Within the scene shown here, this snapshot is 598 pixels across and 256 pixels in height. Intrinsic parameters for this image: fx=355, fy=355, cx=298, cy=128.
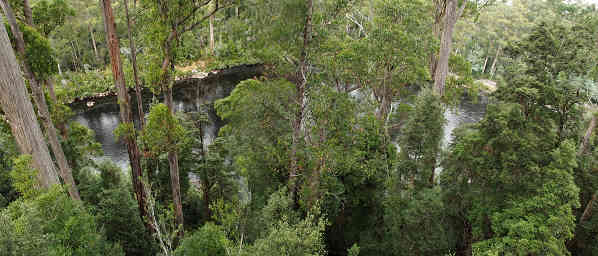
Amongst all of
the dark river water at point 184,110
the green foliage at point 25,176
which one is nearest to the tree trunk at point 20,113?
the green foliage at point 25,176

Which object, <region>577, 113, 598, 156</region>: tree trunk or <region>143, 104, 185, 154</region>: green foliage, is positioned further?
<region>577, 113, 598, 156</region>: tree trunk

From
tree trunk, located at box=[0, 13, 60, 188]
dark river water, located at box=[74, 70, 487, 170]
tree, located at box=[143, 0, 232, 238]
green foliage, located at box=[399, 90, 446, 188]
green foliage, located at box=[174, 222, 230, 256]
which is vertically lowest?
dark river water, located at box=[74, 70, 487, 170]

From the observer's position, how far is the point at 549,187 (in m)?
9.17

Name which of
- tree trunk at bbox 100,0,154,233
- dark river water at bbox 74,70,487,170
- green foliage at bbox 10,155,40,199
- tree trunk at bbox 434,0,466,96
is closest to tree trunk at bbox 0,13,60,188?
green foliage at bbox 10,155,40,199

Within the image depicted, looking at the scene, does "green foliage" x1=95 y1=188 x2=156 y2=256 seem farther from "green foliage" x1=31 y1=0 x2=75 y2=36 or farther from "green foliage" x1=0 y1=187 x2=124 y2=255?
"green foliage" x1=31 y1=0 x2=75 y2=36

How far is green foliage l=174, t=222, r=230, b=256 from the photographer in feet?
29.5

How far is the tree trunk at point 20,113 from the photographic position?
637cm

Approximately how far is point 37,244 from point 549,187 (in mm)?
11006

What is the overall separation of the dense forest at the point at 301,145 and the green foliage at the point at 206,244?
36mm

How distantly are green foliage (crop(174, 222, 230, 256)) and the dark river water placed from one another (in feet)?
41.4

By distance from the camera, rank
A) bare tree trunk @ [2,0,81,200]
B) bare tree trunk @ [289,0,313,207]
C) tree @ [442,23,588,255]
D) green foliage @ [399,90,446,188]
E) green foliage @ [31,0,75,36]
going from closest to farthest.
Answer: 1. bare tree trunk @ [2,0,81,200]
2. tree @ [442,23,588,255]
3. bare tree trunk @ [289,0,313,207]
4. green foliage @ [31,0,75,36]
5. green foliage @ [399,90,446,188]

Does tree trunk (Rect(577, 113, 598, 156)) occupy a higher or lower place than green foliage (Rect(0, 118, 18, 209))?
higher

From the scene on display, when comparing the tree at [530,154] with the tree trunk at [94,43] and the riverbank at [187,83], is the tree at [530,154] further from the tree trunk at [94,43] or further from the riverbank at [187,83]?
the tree trunk at [94,43]

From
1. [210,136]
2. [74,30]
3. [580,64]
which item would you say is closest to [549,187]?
[580,64]
